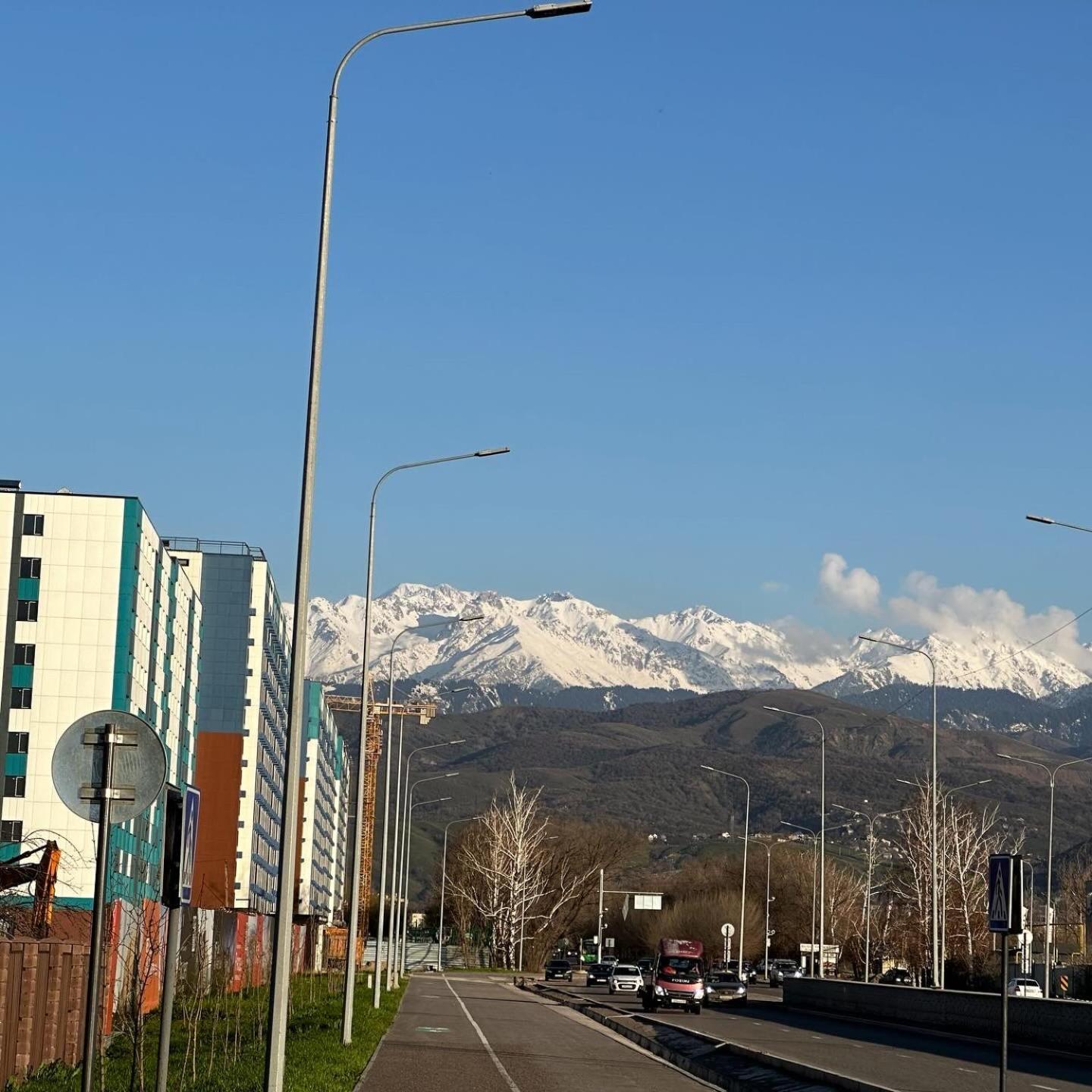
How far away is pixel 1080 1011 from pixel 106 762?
108ft

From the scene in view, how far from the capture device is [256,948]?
68750mm

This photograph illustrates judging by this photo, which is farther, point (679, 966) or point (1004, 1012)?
point (679, 966)

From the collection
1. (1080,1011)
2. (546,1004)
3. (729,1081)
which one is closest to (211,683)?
(546,1004)

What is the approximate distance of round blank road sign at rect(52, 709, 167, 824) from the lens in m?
12.3

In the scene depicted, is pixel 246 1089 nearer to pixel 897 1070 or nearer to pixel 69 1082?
pixel 69 1082

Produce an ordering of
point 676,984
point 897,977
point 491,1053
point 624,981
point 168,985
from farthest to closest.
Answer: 1. point 897,977
2. point 624,981
3. point 676,984
4. point 491,1053
5. point 168,985

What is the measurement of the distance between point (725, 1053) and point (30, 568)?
56503 mm

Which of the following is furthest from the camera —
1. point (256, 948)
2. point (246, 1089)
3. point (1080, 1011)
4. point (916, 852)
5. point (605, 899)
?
point (605, 899)

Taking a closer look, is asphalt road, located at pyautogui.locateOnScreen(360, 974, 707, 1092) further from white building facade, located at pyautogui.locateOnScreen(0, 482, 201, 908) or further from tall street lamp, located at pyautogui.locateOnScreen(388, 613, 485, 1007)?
white building facade, located at pyautogui.locateOnScreen(0, 482, 201, 908)

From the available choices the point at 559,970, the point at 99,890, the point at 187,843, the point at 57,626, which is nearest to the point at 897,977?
the point at 559,970

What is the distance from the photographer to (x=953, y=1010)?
50.2 metres

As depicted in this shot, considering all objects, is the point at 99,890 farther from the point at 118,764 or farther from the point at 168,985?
the point at 168,985

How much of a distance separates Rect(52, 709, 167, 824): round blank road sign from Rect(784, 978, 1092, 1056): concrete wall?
24.6 metres

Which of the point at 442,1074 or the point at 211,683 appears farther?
the point at 211,683
